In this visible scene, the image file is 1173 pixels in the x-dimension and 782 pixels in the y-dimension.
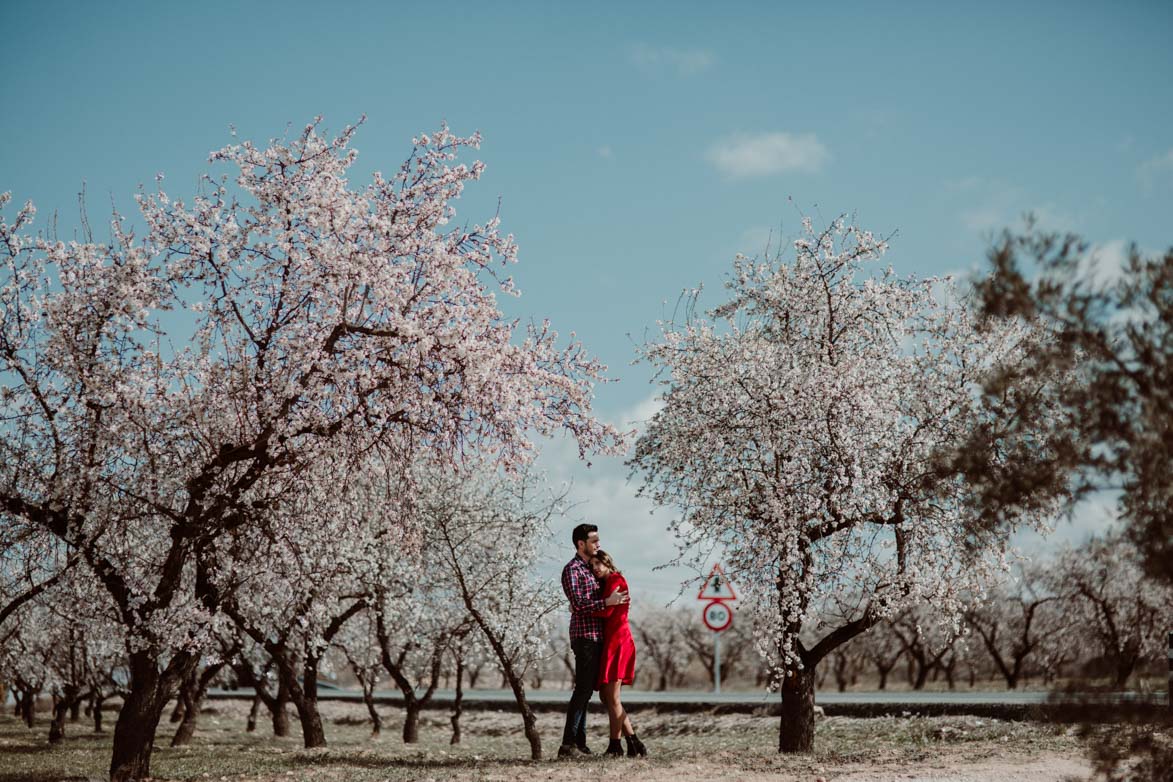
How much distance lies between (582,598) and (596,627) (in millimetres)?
469

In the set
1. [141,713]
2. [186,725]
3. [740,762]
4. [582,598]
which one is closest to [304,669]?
[186,725]

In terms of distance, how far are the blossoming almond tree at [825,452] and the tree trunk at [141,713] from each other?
23.8 feet

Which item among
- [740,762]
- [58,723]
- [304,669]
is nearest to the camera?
[740,762]

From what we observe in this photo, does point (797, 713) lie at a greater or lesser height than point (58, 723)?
greater

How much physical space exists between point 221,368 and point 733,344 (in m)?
7.25

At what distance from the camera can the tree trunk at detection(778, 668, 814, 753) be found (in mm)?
14156

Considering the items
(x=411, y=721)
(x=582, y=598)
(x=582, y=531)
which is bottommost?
(x=411, y=721)

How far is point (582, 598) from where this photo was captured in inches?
456

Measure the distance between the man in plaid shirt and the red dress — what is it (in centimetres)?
8

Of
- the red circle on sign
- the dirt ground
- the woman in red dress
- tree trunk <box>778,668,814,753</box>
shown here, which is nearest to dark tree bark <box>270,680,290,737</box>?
the dirt ground

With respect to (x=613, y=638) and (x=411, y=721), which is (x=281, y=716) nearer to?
(x=411, y=721)

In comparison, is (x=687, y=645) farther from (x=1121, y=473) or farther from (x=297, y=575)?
(x=1121, y=473)

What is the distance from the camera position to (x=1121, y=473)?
6.72 metres

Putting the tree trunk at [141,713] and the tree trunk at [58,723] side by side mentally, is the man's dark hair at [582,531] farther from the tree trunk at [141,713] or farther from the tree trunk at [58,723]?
the tree trunk at [58,723]
